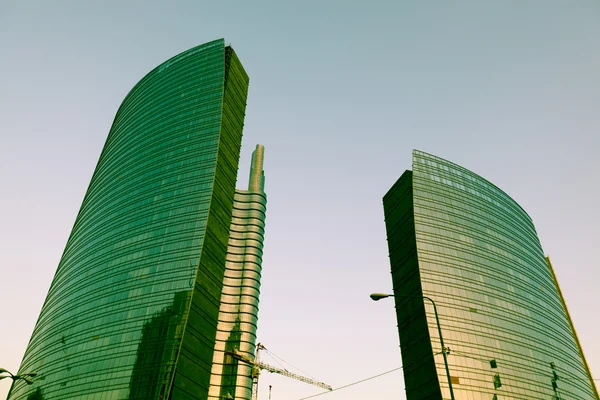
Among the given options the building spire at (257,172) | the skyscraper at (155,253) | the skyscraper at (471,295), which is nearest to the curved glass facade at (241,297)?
the building spire at (257,172)

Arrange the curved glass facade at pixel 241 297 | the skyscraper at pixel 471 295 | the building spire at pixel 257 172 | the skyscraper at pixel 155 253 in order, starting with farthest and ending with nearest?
the building spire at pixel 257 172 → the curved glass facade at pixel 241 297 → the skyscraper at pixel 155 253 → the skyscraper at pixel 471 295

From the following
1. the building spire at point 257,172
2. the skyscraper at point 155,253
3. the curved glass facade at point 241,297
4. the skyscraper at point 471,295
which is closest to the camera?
the skyscraper at point 471,295

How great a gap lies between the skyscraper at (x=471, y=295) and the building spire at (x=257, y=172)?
2414 inches

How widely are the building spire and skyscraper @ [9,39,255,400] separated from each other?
36367mm

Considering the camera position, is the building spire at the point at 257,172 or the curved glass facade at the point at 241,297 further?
the building spire at the point at 257,172

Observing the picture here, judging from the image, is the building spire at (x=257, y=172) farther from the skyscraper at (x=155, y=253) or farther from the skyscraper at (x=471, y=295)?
the skyscraper at (x=471, y=295)

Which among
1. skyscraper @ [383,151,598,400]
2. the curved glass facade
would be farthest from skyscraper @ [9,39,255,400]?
skyscraper @ [383,151,598,400]

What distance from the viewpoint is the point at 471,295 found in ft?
323

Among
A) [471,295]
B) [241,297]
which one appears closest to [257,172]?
[241,297]

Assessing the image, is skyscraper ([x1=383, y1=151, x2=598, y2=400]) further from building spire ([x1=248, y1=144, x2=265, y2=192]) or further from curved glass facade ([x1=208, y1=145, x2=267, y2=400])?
building spire ([x1=248, y1=144, x2=265, y2=192])

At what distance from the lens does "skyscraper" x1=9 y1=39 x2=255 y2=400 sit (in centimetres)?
9244

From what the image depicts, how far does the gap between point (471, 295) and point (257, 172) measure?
319ft

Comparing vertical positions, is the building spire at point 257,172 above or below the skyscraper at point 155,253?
above

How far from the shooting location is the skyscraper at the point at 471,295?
87.9 meters
